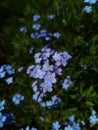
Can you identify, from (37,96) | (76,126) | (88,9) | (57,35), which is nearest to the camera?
(76,126)

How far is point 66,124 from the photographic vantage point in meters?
3.79

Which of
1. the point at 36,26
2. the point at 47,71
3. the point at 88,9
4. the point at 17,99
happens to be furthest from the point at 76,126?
the point at 36,26

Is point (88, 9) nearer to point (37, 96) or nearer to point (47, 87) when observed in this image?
point (47, 87)

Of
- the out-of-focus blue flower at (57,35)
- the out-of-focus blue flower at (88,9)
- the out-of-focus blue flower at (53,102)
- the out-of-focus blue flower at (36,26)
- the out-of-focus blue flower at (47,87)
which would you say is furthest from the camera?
the out-of-focus blue flower at (36,26)

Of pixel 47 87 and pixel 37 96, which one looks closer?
pixel 47 87

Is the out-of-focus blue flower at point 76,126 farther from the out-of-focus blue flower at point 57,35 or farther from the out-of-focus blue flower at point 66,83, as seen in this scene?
the out-of-focus blue flower at point 57,35

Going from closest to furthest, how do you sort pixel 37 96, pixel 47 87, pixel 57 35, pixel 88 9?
pixel 47 87 < pixel 37 96 < pixel 88 9 < pixel 57 35

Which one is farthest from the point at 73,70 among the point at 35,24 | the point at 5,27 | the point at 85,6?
the point at 5,27

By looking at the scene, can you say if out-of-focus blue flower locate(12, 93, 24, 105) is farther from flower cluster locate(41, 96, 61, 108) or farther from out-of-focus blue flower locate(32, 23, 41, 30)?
out-of-focus blue flower locate(32, 23, 41, 30)

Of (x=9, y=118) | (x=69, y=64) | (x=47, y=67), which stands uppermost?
(x=69, y=64)

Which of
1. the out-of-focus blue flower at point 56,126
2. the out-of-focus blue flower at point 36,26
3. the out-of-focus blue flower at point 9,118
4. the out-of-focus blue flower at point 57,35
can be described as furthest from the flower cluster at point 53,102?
the out-of-focus blue flower at point 36,26

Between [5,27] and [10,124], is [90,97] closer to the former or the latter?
[10,124]

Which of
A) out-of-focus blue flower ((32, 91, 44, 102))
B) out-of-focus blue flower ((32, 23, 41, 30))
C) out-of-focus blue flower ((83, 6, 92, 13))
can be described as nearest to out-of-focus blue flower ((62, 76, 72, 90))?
out-of-focus blue flower ((32, 91, 44, 102))

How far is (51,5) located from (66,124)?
1740 millimetres
